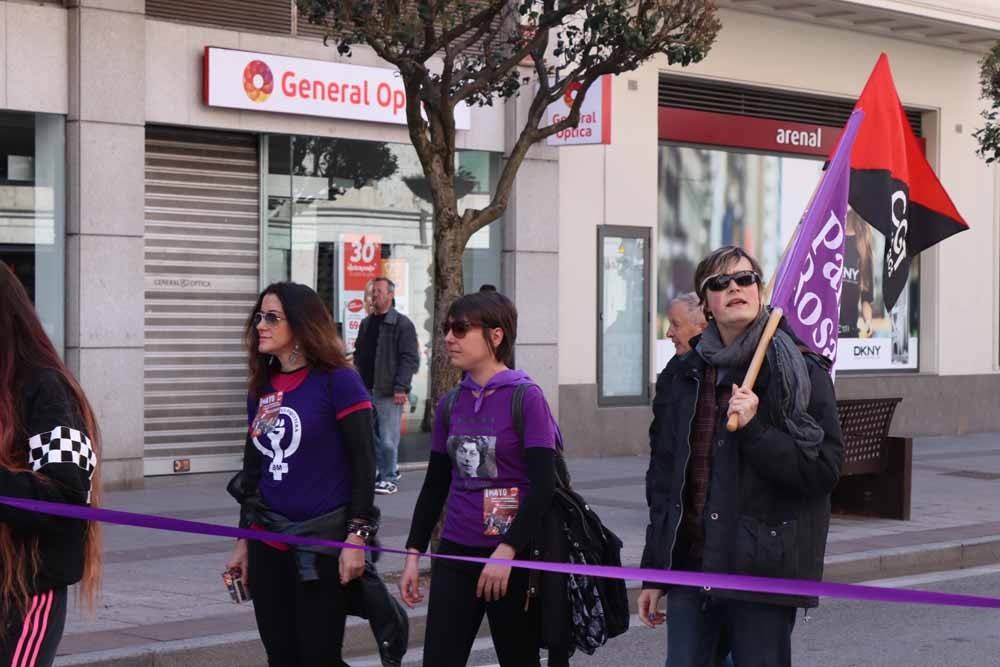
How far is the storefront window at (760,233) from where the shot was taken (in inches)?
736

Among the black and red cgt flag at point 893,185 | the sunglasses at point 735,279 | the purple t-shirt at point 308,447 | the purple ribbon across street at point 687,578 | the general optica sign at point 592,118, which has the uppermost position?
the general optica sign at point 592,118

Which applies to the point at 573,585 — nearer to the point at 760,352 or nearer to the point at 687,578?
the point at 687,578

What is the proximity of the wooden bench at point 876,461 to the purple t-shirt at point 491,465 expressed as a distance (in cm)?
751

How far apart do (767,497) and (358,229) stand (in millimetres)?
11624

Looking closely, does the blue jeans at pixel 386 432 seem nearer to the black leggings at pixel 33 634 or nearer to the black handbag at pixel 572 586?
the black handbag at pixel 572 586

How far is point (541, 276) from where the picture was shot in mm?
16859

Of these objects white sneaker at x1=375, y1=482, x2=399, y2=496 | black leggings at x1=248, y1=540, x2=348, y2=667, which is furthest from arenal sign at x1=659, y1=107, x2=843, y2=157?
black leggings at x1=248, y1=540, x2=348, y2=667

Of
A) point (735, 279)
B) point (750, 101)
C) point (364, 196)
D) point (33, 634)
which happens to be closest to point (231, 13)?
point (364, 196)

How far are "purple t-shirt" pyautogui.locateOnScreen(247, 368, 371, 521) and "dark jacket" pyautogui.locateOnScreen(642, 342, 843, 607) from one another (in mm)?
1223

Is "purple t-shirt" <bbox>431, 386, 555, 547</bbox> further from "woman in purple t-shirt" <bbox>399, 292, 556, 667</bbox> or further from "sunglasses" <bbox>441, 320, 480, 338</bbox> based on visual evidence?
"sunglasses" <bbox>441, 320, 480, 338</bbox>

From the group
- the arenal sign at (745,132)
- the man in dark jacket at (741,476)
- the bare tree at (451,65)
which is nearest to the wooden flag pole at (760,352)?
the man in dark jacket at (741,476)

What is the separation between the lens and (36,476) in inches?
150

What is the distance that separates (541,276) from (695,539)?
1249 cm

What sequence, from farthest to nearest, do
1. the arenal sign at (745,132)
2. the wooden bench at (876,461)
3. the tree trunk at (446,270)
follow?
the arenal sign at (745,132), the wooden bench at (876,461), the tree trunk at (446,270)
